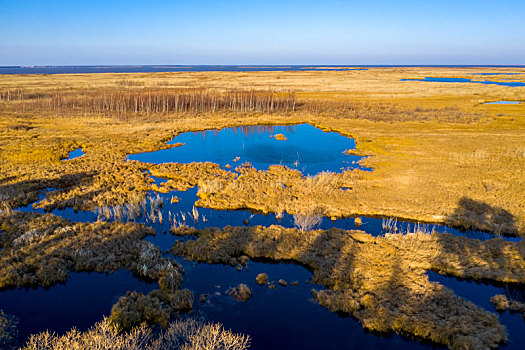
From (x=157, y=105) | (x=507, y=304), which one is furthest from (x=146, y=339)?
(x=157, y=105)

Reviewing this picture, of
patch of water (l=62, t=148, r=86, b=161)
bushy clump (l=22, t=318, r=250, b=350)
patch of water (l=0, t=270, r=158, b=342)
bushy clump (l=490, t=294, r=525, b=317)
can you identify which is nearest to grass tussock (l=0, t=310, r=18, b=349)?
patch of water (l=0, t=270, r=158, b=342)

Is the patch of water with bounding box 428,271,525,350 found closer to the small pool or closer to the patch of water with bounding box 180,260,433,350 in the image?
the patch of water with bounding box 180,260,433,350

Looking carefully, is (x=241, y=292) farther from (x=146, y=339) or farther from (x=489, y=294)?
(x=489, y=294)

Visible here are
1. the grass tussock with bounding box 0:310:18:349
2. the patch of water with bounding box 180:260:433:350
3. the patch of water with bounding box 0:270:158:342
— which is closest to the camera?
the grass tussock with bounding box 0:310:18:349

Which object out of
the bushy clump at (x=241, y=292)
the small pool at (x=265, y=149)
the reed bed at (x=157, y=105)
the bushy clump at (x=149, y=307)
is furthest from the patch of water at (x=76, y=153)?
the bushy clump at (x=241, y=292)

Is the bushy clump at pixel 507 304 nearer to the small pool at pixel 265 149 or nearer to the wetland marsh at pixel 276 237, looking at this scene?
the wetland marsh at pixel 276 237

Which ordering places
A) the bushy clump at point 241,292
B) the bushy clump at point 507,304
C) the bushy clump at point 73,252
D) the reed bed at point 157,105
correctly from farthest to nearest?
1. the reed bed at point 157,105
2. the bushy clump at point 73,252
3. the bushy clump at point 241,292
4. the bushy clump at point 507,304
